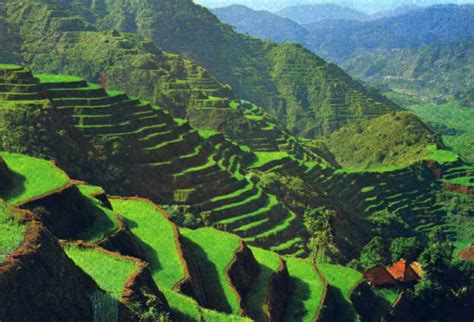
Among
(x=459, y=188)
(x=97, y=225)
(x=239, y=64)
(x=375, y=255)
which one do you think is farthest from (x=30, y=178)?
(x=239, y=64)

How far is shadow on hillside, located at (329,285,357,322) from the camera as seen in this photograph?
36.4 m

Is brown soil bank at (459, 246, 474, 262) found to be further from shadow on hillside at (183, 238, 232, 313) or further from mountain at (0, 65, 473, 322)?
shadow on hillside at (183, 238, 232, 313)

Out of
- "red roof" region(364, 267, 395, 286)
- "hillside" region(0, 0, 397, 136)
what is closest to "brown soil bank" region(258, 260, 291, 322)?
"red roof" region(364, 267, 395, 286)

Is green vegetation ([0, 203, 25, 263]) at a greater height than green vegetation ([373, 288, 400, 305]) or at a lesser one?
greater

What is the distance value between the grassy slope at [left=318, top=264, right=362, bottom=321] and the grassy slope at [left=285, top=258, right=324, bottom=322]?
5.89ft

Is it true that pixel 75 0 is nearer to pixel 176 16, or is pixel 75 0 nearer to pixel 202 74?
pixel 176 16

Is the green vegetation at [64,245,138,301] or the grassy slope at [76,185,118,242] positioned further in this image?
the grassy slope at [76,185,118,242]

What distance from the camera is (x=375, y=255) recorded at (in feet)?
173

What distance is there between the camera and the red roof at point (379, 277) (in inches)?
1700

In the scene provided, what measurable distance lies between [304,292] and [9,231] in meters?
22.9

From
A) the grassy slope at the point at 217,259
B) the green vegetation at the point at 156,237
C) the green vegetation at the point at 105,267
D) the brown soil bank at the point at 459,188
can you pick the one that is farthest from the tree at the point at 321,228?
the brown soil bank at the point at 459,188

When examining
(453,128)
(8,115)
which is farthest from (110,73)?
(453,128)

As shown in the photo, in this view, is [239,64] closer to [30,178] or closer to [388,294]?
[388,294]

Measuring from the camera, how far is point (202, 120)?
103m
